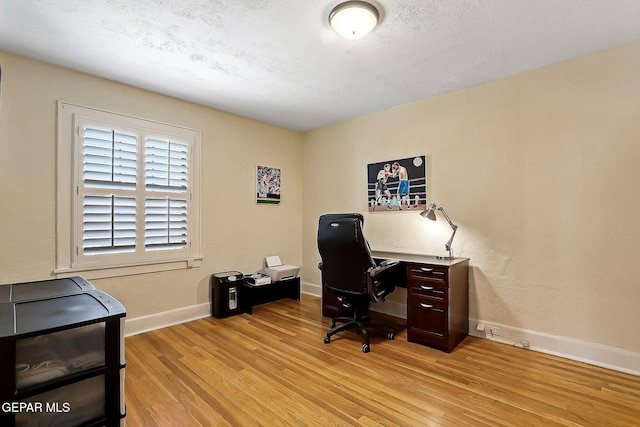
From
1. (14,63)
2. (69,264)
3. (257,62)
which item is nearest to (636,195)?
(257,62)

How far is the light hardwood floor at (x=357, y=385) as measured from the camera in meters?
1.85

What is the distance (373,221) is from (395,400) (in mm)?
2320

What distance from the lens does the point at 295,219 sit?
488 centimetres

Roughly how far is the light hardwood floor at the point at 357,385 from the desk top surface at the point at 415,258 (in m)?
→ 0.79

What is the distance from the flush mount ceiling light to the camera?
193 centimetres

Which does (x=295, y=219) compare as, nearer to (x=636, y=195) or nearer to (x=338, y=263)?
(x=338, y=263)

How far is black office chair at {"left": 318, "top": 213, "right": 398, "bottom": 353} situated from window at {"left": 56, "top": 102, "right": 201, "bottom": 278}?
5.64 feet

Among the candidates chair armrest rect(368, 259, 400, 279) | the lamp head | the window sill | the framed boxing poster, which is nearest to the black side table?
the window sill

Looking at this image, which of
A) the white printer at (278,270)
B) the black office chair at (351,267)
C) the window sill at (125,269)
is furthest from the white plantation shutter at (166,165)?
the black office chair at (351,267)

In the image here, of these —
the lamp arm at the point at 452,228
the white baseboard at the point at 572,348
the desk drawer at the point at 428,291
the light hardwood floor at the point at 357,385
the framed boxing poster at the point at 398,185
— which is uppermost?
the framed boxing poster at the point at 398,185

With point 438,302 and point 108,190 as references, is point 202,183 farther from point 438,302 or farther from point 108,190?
point 438,302

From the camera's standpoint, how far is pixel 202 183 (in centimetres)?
372

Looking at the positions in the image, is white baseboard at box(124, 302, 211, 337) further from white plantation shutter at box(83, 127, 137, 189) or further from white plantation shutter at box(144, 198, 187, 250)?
white plantation shutter at box(83, 127, 137, 189)

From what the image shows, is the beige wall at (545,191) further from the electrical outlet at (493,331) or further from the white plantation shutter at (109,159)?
the white plantation shutter at (109,159)
